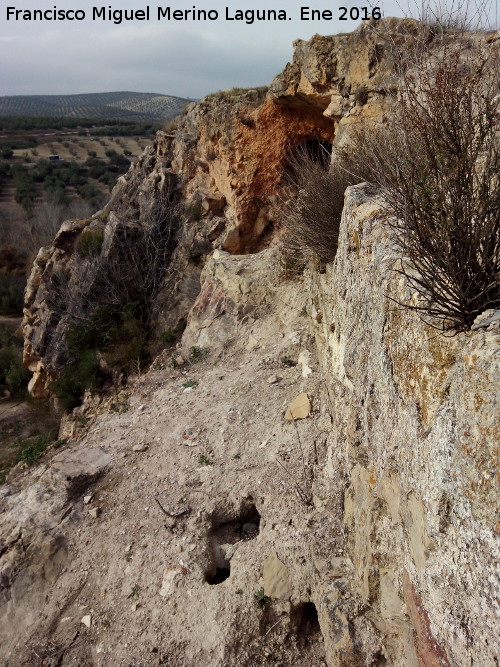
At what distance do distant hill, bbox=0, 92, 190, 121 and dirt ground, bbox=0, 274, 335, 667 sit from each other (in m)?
56.2

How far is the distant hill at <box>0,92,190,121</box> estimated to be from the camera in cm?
6103

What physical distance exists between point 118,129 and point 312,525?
5026 centimetres

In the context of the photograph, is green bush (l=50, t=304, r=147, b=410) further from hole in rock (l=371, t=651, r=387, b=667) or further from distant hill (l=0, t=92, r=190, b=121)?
distant hill (l=0, t=92, r=190, b=121)

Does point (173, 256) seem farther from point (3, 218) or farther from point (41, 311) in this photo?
point (3, 218)

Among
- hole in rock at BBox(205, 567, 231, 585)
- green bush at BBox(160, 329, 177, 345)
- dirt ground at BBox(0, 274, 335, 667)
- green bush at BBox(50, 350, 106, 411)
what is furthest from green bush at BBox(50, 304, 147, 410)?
hole in rock at BBox(205, 567, 231, 585)

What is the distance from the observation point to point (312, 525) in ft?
12.8

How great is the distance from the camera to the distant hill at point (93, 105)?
6103cm

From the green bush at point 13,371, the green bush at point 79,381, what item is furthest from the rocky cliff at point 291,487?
the green bush at point 13,371

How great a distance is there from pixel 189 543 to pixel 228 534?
418 mm

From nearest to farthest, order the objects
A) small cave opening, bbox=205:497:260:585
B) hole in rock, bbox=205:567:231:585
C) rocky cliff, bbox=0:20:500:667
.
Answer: rocky cliff, bbox=0:20:500:667, hole in rock, bbox=205:567:231:585, small cave opening, bbox=205:497:260:585

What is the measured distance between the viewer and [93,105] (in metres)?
72.2

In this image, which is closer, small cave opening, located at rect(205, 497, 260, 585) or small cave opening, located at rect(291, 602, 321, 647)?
small cave opening, located at rect(291, 602, 321, 647)

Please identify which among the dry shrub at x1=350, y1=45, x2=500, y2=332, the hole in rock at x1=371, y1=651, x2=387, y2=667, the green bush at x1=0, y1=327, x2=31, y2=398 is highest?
the dry shrub at x1=350, y1=45, x2=500, y2=332

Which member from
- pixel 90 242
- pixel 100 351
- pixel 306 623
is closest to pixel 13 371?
pixel 100 351
